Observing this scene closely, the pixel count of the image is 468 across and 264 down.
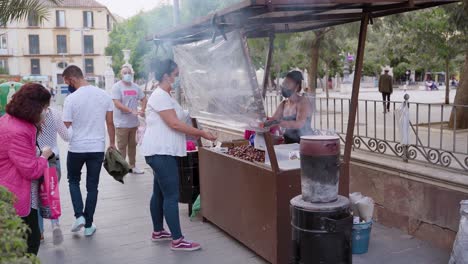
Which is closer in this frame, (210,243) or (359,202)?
(359,202)

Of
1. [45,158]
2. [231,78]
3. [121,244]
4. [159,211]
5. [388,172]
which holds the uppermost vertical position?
[231,78]

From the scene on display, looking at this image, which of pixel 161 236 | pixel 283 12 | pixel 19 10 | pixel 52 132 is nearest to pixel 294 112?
pixel 283 12

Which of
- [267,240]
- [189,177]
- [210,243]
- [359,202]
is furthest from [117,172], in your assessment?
[359,202]

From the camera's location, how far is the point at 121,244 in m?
4.79

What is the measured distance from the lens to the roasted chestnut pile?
432cm

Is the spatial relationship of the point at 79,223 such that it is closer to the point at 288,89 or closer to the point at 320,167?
the point at 288,89

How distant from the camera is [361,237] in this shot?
4281mm

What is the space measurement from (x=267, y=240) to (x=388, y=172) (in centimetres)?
163

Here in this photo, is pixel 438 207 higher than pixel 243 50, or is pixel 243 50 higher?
pixel 243 50

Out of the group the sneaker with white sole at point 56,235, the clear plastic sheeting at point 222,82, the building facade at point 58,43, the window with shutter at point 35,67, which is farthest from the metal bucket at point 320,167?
the window with shutter at point 35,67

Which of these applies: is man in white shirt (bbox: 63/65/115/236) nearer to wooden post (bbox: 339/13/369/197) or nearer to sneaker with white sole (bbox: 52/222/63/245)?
sneaker with white sole (bbox: 52/222/63/245)

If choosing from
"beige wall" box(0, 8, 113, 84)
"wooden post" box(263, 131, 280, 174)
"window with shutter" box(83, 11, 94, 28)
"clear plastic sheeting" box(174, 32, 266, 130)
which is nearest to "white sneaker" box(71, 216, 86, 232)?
"clear plastic sheeting" box(174, 32, 266, 130)

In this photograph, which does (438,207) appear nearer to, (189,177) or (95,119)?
(189,177)

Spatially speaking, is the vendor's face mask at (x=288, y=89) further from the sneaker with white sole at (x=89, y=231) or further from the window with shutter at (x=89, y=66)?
the window with shutter at (x=89, y=66)
